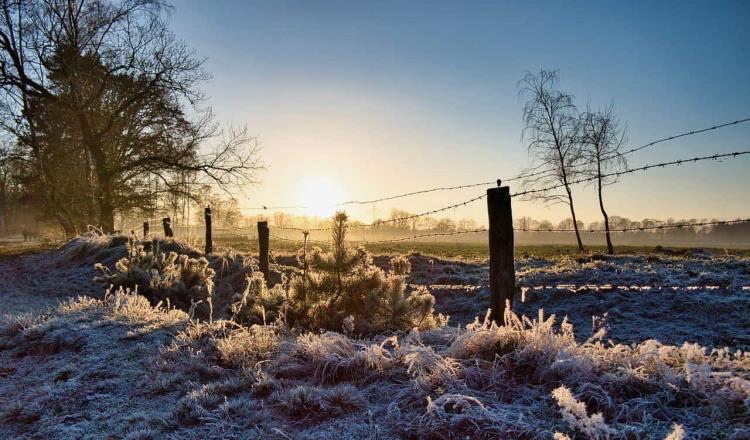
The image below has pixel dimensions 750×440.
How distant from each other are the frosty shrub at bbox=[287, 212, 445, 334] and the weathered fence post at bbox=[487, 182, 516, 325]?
2.54ft

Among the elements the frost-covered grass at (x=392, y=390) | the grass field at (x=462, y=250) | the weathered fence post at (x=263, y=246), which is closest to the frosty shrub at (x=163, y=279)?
the weathered fence post at (x=263, y=246)

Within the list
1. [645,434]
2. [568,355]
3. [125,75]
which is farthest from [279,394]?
[125,75]

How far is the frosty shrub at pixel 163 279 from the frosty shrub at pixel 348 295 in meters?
4.05

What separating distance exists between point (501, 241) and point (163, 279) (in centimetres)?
738

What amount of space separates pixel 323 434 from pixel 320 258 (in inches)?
111

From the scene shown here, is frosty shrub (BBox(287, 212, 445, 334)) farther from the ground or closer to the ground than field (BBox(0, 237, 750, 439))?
farther from the ground

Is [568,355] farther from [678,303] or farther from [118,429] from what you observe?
[678,303]

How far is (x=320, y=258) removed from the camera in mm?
5391

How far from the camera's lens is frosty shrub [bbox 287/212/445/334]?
16.6 feet

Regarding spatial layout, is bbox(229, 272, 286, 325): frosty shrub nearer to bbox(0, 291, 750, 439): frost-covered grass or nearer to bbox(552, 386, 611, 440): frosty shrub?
bbox(0, 291, 750, 439): frost-covered grass

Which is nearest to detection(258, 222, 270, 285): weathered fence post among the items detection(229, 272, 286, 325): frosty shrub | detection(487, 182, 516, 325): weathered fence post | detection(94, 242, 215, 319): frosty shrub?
detection(94, 242, 215, 319): frosty shrub

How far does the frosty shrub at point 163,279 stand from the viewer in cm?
919

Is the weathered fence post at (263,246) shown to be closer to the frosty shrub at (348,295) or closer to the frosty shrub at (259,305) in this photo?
the frosty shrub at (259,305)

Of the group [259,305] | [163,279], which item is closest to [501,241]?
[259,305]
